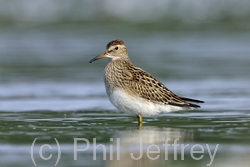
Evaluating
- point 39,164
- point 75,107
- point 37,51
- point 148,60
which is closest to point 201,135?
point 39,164

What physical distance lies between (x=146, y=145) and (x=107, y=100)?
6127mm

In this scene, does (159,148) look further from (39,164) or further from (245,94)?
(245,94)

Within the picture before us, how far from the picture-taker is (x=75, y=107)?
52.0ft

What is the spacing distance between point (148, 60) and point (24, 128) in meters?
12.5

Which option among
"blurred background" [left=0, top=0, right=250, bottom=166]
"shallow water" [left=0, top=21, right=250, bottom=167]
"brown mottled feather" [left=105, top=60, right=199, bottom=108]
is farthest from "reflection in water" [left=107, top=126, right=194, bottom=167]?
"brown mottled feather" [left=105, top=60, right=199, bottom=108]

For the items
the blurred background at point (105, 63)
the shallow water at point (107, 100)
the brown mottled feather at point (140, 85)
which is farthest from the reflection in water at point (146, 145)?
the brown mottled feather at point (140, 85)

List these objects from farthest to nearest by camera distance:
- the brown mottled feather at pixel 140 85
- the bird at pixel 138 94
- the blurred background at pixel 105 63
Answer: the brown mottled feather at pixel 140 85, the bird at pixel 138 94, the blurred background at pixel 105 63

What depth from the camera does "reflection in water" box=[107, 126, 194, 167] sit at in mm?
9873

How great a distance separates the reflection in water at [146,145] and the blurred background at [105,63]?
0.65 feet

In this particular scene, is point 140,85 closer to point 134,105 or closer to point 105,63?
point 134,105

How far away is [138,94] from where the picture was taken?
43.2ft

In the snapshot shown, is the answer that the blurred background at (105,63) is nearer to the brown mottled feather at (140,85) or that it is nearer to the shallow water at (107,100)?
the shallow water at (107,100)

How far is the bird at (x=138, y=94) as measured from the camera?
13.0 meters

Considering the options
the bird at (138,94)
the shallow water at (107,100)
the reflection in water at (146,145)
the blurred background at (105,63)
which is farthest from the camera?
the bird at (138,94)
